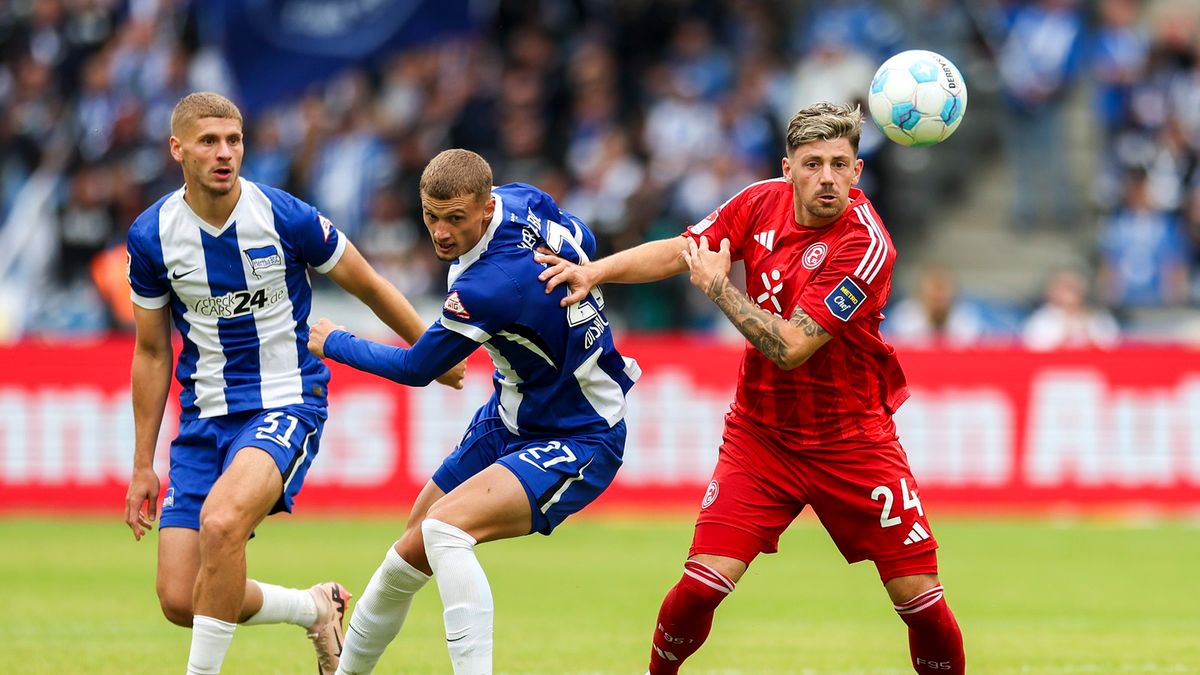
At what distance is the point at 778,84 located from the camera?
66.0 ft

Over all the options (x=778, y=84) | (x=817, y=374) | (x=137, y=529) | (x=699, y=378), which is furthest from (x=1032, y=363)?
(x=137, y=529)

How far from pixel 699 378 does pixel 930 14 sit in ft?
19.6

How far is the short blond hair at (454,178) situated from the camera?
7094 mm

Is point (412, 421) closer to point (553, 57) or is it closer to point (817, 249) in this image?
point (553, 57)

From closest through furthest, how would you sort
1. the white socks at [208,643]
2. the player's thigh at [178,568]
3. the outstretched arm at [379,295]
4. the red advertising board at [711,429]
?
the white socks at [208,643] < the player's thigh at [178,568] < the outstretched arm at [379,295] < the red advertising board at [711,429]

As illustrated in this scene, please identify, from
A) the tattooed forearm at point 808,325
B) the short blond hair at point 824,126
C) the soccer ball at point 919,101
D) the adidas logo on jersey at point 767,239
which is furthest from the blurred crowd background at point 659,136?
the tattooed forearm at point 808,325

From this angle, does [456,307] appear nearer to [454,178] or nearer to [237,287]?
[454,178]

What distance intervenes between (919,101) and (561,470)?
2242 mm

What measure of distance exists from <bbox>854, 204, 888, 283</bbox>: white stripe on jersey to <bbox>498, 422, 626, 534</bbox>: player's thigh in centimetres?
134

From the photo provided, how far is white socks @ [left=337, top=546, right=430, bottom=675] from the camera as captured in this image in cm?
742

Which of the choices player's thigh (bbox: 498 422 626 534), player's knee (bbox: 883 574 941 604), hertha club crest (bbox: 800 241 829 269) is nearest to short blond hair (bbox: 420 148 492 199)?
player's thigh (bbox: 498 422 626 534)

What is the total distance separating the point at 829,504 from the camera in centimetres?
741

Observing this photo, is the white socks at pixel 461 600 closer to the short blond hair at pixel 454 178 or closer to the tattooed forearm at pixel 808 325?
the short blond hair at pixel 454 178

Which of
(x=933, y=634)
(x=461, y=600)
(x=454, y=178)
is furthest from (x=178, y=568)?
(x=933, y=634)
